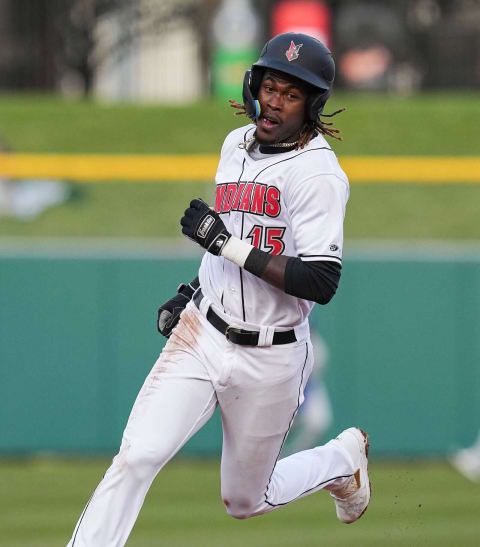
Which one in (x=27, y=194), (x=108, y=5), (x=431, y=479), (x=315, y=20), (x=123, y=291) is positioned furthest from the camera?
(x=108, y=5)

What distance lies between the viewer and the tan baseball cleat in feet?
19.4

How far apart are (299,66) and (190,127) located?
11.4 meters

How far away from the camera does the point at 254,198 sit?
512 cm

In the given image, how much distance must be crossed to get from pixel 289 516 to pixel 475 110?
902 centimetres

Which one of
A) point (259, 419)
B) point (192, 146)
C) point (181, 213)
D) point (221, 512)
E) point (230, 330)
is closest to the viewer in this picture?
point (230, 330)

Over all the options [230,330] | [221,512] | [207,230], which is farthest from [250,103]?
[221,512]

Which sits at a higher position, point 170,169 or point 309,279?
point 309,279

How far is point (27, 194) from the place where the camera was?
13773 millimetres

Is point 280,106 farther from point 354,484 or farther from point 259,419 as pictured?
point 354,484

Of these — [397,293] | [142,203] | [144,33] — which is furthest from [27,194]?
[144,33]

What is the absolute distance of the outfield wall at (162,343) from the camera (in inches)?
420

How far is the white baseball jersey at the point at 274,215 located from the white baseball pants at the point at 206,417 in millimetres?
140

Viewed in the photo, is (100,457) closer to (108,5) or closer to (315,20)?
(315,20)

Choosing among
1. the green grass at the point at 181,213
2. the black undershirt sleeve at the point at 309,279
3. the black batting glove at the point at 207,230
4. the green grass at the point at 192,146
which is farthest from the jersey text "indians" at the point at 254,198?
the green grass at the point at 192,146
